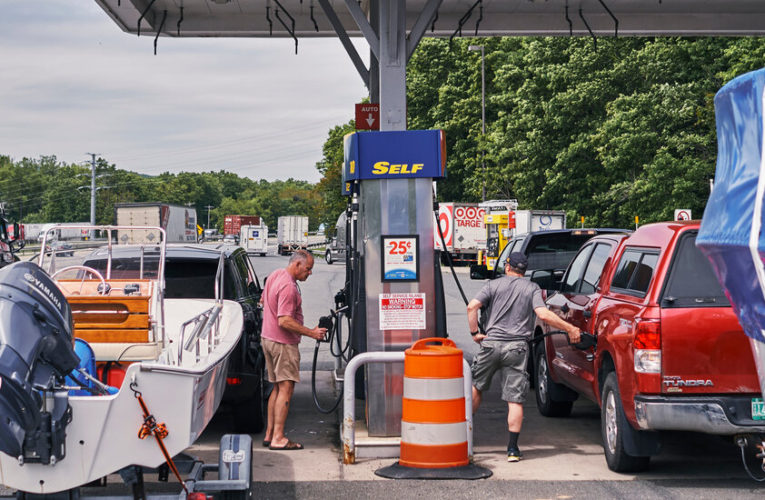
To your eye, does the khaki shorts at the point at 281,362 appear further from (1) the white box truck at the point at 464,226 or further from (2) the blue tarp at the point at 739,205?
(1) the white box truck at the point at 464,226

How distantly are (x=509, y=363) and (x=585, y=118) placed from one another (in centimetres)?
3587

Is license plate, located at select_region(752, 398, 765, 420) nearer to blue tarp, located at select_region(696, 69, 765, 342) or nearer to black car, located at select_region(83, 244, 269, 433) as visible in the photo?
blue tarp, located at select_region(696, 69, 765, 342)

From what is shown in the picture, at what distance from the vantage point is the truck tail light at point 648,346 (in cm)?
722

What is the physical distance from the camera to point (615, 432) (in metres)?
7.95

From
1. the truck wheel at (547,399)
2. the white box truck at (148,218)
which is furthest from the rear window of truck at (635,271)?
the white box truck at (148,218)

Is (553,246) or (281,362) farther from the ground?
(553,246)

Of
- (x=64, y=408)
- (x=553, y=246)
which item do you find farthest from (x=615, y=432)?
(x=553, y=246)

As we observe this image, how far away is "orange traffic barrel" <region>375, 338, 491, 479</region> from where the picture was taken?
792 centimetres

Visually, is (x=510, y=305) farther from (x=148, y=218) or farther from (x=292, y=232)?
(x=292, y=232)

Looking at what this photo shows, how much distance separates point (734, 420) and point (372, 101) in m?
10.3

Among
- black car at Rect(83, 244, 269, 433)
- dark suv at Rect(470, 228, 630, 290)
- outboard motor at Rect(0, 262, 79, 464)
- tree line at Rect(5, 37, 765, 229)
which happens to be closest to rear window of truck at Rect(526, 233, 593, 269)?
dark suv at Rect(470, 228, 630, 290)

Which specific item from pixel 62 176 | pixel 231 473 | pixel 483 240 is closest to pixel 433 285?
pixel 231 473

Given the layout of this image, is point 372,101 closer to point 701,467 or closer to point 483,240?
point 701,467

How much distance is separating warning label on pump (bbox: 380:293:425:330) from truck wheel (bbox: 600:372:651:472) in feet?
6.15
